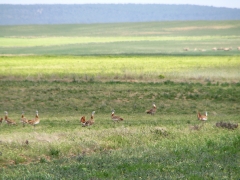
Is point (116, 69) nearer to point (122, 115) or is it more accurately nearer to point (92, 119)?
point (122, 115)

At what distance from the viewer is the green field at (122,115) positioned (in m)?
14.3

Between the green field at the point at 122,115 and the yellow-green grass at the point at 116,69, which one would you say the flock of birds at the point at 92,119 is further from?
the yellow-green grass at the point at 116,69

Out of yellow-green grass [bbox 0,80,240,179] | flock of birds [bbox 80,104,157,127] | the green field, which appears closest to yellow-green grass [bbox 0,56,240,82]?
the green field

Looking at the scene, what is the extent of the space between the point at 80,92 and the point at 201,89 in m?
7.90

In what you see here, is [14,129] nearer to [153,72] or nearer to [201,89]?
[201,89]

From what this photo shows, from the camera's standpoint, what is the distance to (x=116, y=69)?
50.6 metres

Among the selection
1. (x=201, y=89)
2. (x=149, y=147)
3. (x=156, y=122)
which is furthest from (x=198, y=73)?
(x=149, y=147)

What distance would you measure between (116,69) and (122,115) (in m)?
20.7

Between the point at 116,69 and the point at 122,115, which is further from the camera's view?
the point at 116,69

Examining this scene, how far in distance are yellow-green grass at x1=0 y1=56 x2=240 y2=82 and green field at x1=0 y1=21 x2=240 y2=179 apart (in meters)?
0.08

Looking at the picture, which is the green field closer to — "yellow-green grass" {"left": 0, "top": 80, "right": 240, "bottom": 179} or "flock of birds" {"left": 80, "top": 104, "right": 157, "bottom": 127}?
"yellow-green grass" {"left": 0, "top": 80, "right": 240, "bottom": 179}

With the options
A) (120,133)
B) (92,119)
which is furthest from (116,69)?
(120,133)

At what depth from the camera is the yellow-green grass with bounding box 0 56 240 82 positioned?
144ft

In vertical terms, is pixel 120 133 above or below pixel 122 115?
above
